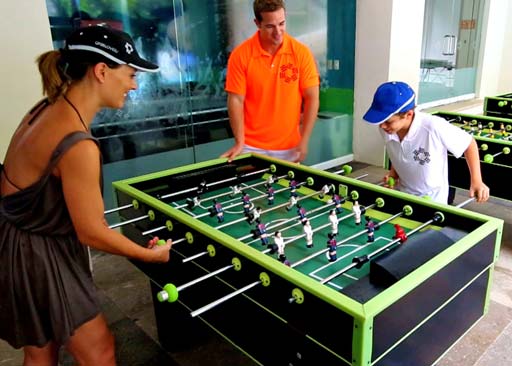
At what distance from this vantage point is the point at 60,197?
1.30 m

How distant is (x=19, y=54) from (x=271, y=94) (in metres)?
1.49

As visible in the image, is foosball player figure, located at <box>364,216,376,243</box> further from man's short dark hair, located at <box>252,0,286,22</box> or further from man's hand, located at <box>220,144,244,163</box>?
man's short dark hair, located at <box>252,0,286,22</box>

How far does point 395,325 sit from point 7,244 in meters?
1.12

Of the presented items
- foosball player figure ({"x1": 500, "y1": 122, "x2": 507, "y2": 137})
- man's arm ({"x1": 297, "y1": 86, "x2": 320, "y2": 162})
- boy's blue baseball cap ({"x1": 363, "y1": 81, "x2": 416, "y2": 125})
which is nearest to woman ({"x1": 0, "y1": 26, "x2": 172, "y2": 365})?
boy's blue baseball cap ({"x1": 363, "y1": 81, "x2": 416, "y2": 125})

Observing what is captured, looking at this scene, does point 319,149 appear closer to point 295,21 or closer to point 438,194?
point 295,21

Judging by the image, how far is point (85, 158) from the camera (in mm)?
1210

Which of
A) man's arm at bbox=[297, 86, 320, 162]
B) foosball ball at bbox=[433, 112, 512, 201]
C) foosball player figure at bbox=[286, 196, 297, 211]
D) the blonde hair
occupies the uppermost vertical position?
the blonde hair

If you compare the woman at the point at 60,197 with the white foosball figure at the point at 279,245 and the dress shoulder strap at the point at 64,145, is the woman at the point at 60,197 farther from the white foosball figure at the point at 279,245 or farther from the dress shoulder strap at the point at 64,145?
the white foosball figure at the point at 279,245

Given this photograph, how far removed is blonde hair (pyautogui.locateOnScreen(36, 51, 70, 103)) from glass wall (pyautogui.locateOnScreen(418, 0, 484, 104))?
18.5ft

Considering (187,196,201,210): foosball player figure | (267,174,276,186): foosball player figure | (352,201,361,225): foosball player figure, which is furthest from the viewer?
(267,174,276,186): foosball player figure

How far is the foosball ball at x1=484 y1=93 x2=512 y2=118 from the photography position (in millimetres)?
4305

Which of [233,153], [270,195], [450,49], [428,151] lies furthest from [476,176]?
[450,49]

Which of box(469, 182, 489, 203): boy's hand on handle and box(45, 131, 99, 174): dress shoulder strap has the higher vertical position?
box(45, 131, 99, 174): dress shoulder strap

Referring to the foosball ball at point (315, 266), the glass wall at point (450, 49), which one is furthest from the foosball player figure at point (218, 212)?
the glass wall at point (450, 49)
